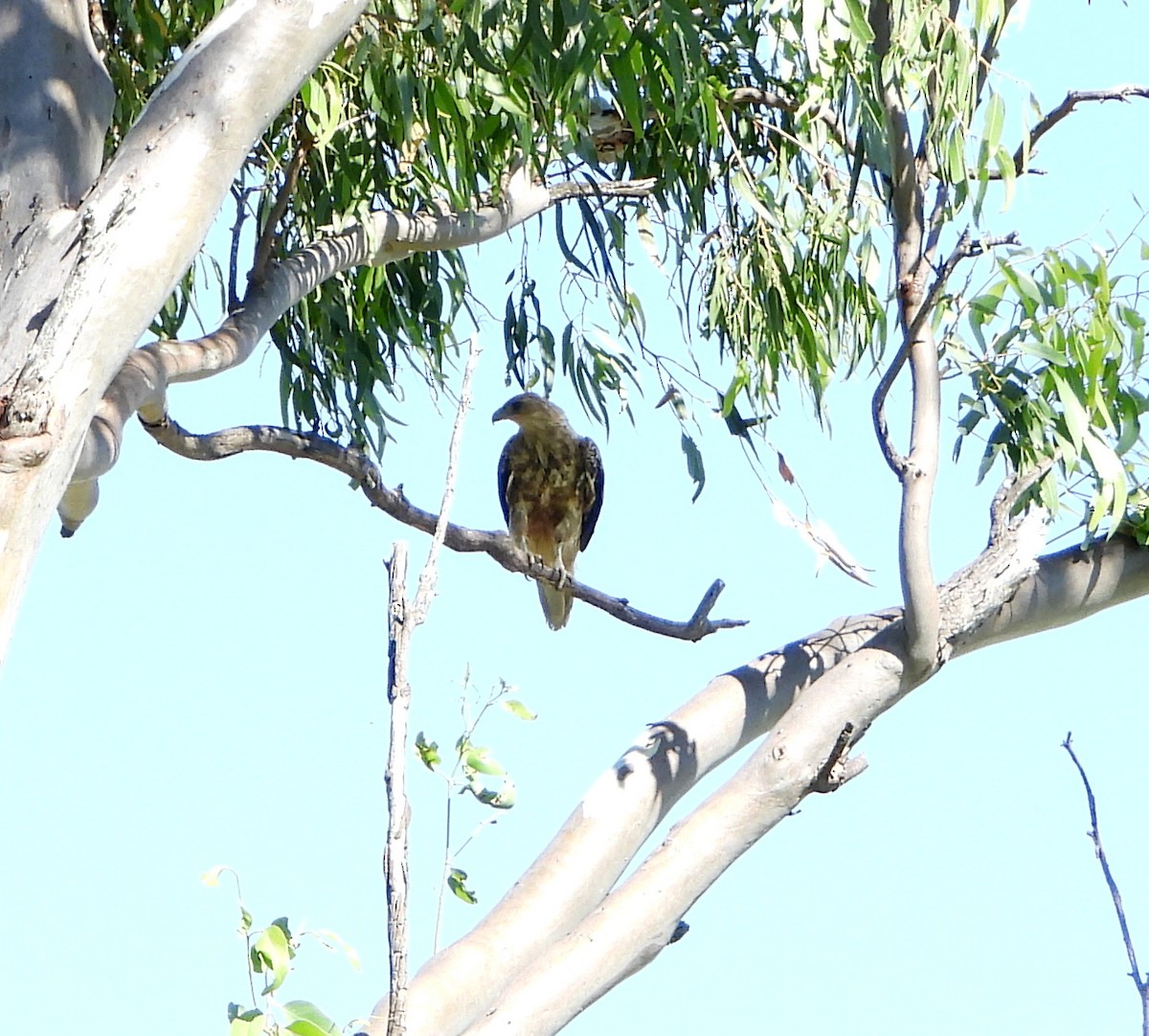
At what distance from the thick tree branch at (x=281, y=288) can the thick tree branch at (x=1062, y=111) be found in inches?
45.8

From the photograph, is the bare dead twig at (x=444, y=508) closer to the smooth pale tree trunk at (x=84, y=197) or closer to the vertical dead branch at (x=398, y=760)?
the vertical dead branch at (x=398, y=760)

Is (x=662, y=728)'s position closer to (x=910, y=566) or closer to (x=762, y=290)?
(x=910, y=566)

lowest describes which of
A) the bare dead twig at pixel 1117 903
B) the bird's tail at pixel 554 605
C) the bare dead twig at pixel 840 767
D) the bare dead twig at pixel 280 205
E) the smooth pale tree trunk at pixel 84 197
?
the bare dead twig at pixel 1117 903

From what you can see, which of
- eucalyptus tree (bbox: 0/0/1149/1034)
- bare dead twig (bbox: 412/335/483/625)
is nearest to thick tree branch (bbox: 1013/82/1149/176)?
eucalyptus tree (bbox: 0/0/1149/1034)

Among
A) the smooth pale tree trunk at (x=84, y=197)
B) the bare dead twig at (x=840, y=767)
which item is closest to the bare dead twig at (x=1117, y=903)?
the bare dead twig at (x=840, y=767)

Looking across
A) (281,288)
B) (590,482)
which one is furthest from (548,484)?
(281,288)

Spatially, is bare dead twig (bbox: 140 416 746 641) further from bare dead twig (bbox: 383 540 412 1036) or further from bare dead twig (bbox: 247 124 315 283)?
bare dead twig (bbox: 383 540 412 1036)

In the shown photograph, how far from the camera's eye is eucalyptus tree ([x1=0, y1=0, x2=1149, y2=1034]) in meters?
2.32

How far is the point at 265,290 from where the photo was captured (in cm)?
349

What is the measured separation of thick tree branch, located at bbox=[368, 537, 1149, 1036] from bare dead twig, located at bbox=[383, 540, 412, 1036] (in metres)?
0.69

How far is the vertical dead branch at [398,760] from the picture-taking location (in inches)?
61.4

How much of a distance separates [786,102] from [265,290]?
1537 millimetres

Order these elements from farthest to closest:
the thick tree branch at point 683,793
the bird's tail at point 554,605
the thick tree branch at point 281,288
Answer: the bird's tail at point 554,605 → the thick tree branch at point 281,288 → the thick tree branch at point 683,793

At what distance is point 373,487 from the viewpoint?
4137mm
